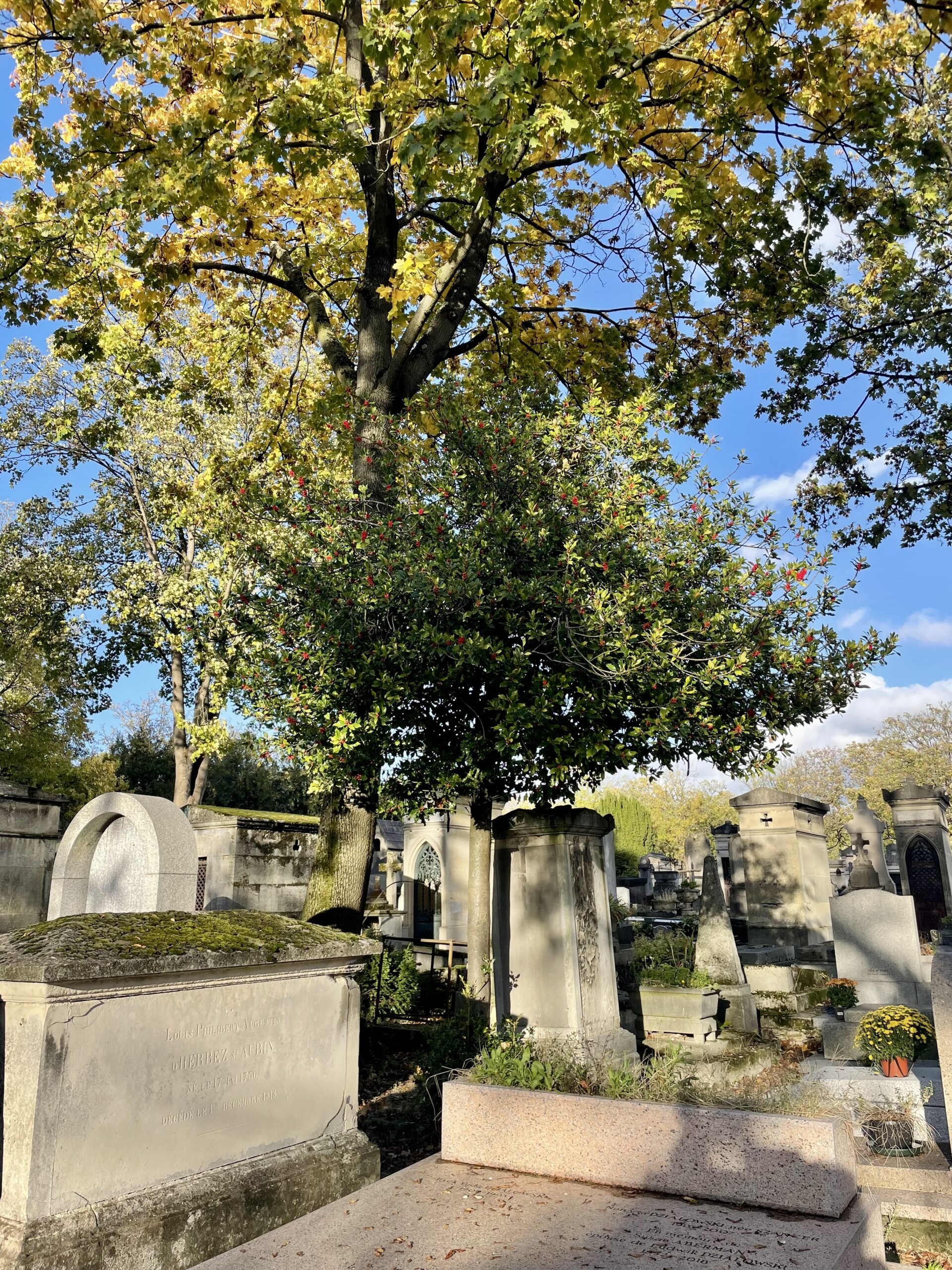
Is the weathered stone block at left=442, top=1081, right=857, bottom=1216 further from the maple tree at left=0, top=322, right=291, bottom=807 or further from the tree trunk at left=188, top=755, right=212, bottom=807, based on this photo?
the tree trunk at left=188, top=755, right=212, bottom=807

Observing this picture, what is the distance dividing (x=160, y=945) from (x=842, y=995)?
983 cm

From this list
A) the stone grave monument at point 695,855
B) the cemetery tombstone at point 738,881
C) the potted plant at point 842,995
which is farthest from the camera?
the stone grave monument at point 695,855

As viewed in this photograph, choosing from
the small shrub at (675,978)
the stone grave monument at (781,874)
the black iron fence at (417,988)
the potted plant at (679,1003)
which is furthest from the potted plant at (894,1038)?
the stone grave monument at (781,874)

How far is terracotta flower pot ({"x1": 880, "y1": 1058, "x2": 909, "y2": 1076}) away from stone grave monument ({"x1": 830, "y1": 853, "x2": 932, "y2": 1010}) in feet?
12.9

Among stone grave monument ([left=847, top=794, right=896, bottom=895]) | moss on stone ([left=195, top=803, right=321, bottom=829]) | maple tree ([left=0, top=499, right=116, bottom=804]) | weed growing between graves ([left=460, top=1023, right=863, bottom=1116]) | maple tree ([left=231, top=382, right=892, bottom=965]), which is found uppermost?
maple tree ([left=0, top=499, right=116, bottom=804])

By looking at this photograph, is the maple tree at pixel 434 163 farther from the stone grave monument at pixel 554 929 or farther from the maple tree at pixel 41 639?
the maple tree at pixel 41 639

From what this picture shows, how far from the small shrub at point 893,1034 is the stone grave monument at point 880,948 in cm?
392

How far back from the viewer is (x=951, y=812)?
24.0 m

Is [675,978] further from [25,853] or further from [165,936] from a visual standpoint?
[25,853]

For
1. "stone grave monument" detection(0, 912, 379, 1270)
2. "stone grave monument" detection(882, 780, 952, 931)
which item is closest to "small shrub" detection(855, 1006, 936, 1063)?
"stone grave monument" detection(0, 912, 379, 1270)

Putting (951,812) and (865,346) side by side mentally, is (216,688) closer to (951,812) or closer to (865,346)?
(865,346)

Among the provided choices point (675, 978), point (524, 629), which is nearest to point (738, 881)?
point (675, 978)

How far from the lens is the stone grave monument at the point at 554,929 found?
8.15 metres

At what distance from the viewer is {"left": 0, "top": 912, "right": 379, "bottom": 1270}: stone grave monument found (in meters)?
4.35
